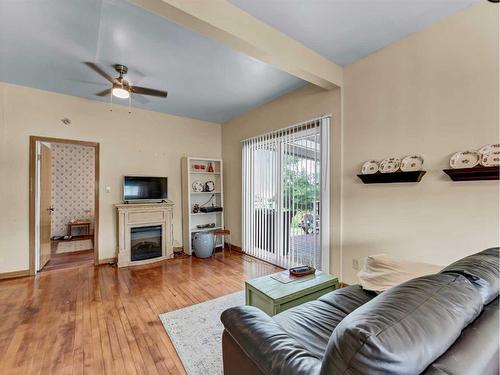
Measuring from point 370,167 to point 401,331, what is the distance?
2303 millimetres

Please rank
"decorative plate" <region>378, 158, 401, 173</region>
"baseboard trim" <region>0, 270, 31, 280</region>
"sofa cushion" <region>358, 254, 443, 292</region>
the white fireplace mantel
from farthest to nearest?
the white fireplace mantel < "baseboard trim" <region>0, 270, 31, 280</region> < "decorative plate" <region>378, 158, 401, 173</region> < "sofa cushion" <region>358, 254, 443, 292</region>

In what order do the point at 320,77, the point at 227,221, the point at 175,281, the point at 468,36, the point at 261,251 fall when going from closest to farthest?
the point at 468,36 → the point at 320,77 → the point at 175,281 → the point at 261,251 → the point at 227,221

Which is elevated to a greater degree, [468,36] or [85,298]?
[468,36]

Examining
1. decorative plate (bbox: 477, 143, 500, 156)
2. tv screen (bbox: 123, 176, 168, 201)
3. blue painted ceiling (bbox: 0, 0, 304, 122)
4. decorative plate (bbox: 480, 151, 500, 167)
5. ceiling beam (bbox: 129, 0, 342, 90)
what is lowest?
tv screen (bbox: 123, 176, 168, 201)

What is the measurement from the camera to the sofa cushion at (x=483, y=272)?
0.95 meters

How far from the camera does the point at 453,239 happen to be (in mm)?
2100

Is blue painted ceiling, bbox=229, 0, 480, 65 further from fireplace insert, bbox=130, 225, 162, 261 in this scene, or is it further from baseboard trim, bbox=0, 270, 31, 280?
baseboard trim, bbox=0, 270, 31, 280

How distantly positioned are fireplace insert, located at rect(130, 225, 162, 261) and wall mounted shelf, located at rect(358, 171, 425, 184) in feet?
11.6

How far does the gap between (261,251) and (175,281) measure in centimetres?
157

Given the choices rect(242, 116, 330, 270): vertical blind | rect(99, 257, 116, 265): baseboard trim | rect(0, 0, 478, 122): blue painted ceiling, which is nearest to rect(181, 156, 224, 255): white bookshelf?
rect(242, 116, 330, 270): vertical blind

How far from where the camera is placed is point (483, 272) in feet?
3.39

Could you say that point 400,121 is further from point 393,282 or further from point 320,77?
point 393,282

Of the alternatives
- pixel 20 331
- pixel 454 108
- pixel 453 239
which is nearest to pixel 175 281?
pixel 20 331

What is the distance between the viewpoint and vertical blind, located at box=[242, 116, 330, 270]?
3.19 meters
